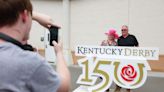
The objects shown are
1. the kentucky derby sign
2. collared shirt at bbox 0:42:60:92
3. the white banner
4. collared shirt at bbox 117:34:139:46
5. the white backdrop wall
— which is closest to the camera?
collared shirt at bbox 0:42:60:92

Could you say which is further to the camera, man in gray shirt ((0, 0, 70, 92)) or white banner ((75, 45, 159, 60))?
white banner ((75, 45, 159, 60))

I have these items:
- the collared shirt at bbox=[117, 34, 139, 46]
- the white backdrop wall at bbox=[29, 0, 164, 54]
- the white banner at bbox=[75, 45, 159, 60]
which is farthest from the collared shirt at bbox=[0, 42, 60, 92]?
the white backdrop wall at bbox=[29, 0, 164, 54]

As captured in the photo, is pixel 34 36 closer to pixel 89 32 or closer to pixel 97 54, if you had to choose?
pixel 89 32

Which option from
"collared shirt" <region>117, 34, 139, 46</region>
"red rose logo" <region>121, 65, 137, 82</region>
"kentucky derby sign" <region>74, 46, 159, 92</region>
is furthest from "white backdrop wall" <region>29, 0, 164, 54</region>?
"red rose logo" <region>121, 65, 137, 82</region>

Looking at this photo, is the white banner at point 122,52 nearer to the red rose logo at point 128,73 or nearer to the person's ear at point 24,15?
the red rose logo at point 128,73

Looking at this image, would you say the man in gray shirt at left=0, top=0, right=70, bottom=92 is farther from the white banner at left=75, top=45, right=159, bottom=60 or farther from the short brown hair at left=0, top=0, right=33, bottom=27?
the white banner at left=75, top=45, right=159, bottom=60

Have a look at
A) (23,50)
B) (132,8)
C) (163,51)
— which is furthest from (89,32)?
(23,50)

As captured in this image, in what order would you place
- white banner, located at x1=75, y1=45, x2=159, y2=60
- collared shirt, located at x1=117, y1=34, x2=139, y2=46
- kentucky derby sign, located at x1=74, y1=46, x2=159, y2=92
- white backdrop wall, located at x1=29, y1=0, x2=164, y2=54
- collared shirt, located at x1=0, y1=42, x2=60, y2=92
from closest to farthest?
collared shirt, located at x1=0, y1=42, x2=60, y2=92
kentucky derby sign, located at x1=74, y1=46, x2=159, y2=92
white banner, located at x1=75, y1=45, x2=159, y2=60
collared shirt, located at x1=117, y1=34, x2=139, y2=46
white backdrop wall, located at x1=29, y1=0, x2=164, y2=54

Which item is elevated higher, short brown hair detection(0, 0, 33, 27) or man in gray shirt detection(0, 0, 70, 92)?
short brown hair detection(0, 0, 33, 27)

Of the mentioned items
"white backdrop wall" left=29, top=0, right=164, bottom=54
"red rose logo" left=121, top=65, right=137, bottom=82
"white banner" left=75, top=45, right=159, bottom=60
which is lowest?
"red rose logo" left=121, top=65, right=137, bottom=82

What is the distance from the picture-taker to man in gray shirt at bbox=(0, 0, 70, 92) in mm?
994

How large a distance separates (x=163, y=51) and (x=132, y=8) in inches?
65.6

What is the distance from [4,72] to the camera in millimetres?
997

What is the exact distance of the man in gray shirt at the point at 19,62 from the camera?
0.99 meters
